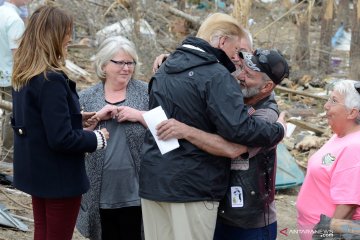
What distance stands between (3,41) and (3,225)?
2.71 metres

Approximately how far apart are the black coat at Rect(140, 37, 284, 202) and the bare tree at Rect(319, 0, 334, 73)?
12.4m

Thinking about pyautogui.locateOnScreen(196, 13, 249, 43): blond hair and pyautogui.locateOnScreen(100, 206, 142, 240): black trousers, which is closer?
pyautogui.locateOnScreen(196, 13, 249, 43): blond hair

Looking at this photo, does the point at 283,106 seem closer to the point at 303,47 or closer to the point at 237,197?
the point at 303,47

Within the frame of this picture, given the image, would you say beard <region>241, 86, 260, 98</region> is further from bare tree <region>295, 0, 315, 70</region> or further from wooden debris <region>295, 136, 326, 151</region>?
bare tree <region>295, 0, 315, 70</region>

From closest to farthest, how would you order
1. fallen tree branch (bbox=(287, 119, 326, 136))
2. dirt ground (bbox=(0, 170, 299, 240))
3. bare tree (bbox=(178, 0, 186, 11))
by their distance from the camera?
dirt ground (bbox=(0, 170, 299, 240)), fallen tree branch (bbox=(287, 119, 326, 136)), bare tree (bbox=(178, 0, 186, 11))

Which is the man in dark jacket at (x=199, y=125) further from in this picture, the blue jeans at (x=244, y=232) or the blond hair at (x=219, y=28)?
the blue jeans at (x=244, y=232)

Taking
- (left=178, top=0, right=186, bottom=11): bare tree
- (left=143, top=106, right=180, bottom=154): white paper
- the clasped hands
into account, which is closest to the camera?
(left=143, top=106, right=180, bottom=154): white paper

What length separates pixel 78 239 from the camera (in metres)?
5.83

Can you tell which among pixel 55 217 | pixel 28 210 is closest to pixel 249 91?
pixel 55 217

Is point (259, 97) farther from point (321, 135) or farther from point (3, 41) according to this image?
point (321, 135)

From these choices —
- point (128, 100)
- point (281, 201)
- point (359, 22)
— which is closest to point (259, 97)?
point (128, 100)

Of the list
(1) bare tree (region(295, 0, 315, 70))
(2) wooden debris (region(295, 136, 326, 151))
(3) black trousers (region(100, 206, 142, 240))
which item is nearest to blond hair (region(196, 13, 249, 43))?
(3) black trousers (region(100, 206, 142, 240))

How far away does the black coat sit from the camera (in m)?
3.34

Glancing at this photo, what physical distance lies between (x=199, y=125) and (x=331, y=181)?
812 mm
